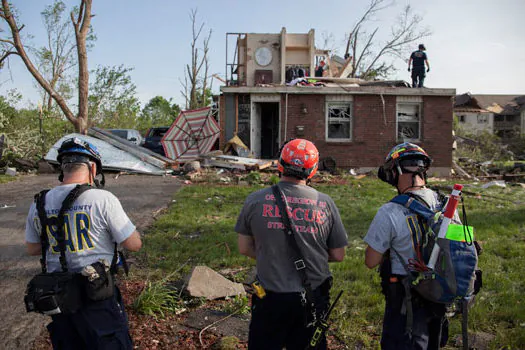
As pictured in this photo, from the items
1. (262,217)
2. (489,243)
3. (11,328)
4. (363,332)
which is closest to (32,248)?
(262,217)

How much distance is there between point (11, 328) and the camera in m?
3.70

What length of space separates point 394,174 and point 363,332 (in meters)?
1.82

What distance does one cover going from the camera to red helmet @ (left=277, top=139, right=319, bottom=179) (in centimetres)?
254

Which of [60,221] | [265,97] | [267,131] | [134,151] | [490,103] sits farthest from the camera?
[490,103]

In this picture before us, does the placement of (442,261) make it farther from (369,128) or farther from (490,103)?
(490,103)

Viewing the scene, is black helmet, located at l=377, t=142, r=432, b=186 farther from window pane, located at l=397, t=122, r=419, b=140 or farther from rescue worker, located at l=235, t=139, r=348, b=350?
window pane, located at l=397, t=122, r=419, b=140

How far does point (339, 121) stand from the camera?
17.2m

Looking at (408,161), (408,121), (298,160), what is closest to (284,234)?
(298,160)

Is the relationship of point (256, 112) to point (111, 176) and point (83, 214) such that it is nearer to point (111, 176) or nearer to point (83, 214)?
point (111, 176)

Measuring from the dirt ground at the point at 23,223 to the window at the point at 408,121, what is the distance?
31.3 feet

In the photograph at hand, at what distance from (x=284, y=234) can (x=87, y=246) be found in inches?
44.0

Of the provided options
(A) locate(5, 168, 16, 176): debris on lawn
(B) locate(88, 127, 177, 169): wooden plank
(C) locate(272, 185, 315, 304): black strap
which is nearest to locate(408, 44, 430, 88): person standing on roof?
(B) locate(88, 127, 177, 169): wooden plank

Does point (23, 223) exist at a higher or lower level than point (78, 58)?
lower

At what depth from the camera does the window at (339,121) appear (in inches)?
676
